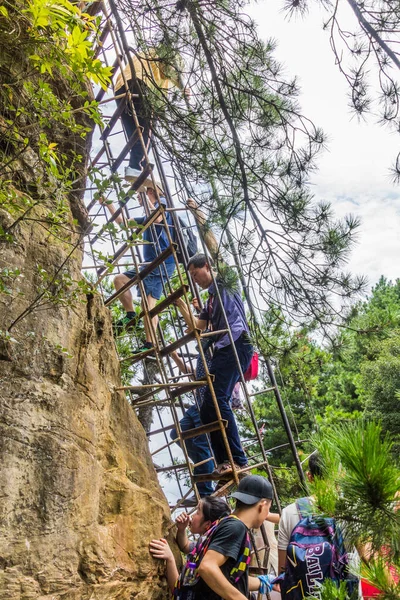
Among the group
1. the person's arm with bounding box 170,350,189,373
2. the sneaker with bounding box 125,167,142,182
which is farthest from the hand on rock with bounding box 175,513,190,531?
the sneaker with bounding box 125,167,142,182

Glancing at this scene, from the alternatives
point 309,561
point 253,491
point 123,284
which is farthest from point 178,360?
point 309,561

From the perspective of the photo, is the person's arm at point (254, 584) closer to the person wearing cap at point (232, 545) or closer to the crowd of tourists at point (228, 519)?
the crowd of tourists at point (228, 519)

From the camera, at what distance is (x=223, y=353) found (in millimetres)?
4316

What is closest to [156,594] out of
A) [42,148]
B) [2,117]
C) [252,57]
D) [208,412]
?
[208,412]

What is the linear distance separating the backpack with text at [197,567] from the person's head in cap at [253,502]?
8 centimetres

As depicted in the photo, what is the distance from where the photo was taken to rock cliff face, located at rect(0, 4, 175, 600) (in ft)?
8.16

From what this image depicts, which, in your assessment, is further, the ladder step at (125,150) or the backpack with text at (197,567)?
the ladder step at (125,150)

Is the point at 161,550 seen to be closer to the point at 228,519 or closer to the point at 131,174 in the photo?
the point at 228,519

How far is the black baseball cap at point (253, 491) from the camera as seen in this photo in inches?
112

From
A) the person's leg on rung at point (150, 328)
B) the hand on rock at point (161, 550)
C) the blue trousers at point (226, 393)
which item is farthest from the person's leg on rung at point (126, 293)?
the hand on rock at point (161, 550)

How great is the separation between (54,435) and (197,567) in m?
1.03

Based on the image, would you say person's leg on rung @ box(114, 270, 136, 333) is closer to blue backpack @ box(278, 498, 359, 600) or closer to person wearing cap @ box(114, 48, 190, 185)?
person wearing cap @ box(114, 48, 190, 185)

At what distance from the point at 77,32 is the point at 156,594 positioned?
10.1 feet

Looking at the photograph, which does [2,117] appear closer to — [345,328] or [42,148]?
[42,148]
